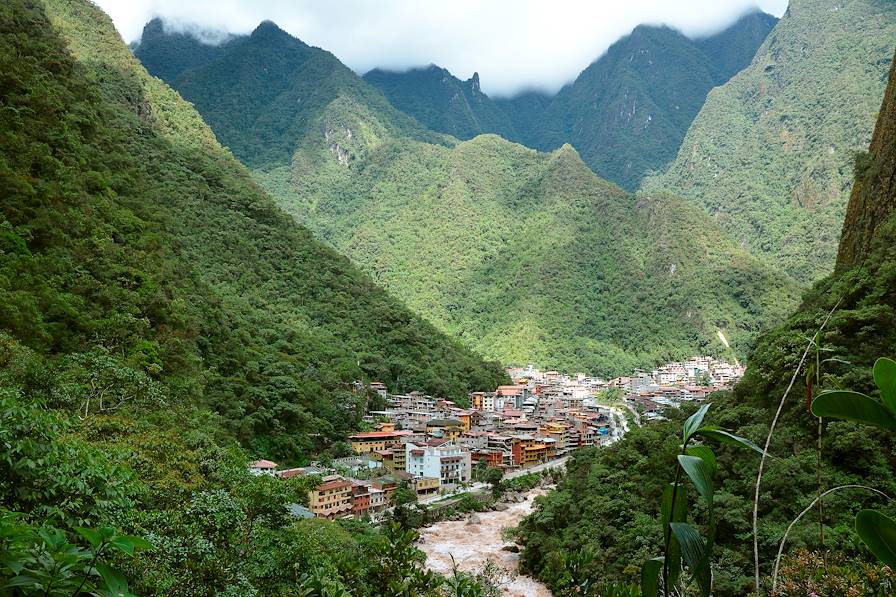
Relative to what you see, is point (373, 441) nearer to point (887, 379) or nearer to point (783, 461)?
point (783, 461)

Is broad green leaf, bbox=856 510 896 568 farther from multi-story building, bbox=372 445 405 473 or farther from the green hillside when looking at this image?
multi-story building, bbox=372 445 405 473

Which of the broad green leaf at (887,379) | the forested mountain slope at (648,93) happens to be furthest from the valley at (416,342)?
the forested mountain slope at (648,93)

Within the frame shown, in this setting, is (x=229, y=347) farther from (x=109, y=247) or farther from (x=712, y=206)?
(x=712, y=206)

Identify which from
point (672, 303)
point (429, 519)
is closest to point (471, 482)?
point (429, 519)

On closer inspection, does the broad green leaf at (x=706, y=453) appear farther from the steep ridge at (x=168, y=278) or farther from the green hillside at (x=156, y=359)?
the steep ridge at (x=168, y=278)

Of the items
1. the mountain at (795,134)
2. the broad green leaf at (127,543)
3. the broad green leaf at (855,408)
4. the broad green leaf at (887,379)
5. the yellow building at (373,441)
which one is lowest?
the yellow building at (373,441)
